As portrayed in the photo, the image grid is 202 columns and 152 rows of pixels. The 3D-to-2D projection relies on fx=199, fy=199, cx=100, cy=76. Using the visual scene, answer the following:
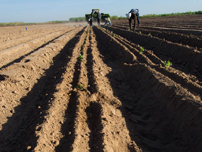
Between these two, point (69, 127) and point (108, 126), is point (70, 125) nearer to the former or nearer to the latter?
point (69, 127)

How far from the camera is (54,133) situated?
10.8ft

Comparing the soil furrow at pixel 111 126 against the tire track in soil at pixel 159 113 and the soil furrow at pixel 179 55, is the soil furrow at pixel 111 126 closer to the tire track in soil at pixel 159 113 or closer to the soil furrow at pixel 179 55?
the tire track in soil at pixel 159 113

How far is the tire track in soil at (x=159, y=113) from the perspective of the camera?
3178mm

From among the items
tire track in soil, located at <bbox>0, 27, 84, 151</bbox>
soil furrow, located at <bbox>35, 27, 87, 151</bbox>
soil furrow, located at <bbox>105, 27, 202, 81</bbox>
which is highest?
soil furrow, located at <bbox>105, 27, 202, 81</bbox>

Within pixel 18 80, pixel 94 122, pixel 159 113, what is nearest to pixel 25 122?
pixel 94 122

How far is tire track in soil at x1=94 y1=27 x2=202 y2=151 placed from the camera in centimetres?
318

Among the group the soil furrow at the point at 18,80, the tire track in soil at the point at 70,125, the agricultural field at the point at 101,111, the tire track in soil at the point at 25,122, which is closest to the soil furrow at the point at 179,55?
the agricultural field at the point at 101,111

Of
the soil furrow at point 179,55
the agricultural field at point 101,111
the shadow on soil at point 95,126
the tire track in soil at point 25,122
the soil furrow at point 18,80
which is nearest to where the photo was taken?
the shadow on soil at point 95,126

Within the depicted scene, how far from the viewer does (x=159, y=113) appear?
4.04 m

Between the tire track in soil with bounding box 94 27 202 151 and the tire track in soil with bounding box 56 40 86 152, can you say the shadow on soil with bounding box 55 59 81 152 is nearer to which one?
the tire track in soil with bounding box 56 40 86 152

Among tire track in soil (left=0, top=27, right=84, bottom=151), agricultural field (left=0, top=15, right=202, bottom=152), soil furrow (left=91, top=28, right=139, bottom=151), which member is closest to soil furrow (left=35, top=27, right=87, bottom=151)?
agricultural field (left=0, top=15, right=202, bottom=152)

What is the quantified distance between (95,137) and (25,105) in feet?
7.67

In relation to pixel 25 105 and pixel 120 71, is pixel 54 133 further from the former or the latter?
pixel 120 71

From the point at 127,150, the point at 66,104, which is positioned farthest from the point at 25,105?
the point at 127,150
